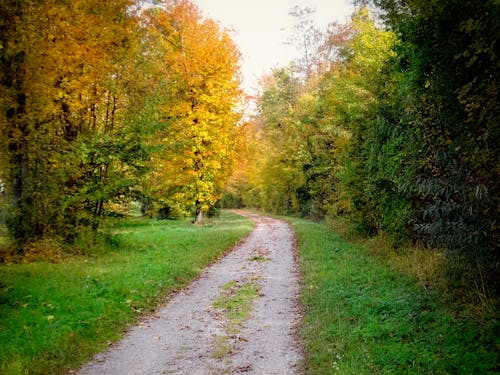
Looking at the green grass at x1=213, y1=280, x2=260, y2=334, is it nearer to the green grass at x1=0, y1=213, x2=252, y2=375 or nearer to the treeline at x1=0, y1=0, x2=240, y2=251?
the green grass at x1=0, y1=213, x2=252, y2=375

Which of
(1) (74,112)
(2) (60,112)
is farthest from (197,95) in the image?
(2) (60,112)

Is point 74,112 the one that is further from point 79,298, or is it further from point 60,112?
point 79,298

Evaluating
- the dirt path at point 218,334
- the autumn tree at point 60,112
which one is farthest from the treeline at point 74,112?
the dirt path at point 218,334

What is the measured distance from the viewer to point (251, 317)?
8.71 meters

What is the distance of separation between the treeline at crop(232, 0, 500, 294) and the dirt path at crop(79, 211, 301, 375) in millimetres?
3399

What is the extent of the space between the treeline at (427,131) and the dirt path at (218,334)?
340cm

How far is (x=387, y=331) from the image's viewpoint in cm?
698

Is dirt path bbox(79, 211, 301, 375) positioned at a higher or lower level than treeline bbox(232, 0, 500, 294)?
lower

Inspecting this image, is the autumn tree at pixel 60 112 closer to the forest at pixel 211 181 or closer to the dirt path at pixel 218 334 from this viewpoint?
the forest at pixel 211 181

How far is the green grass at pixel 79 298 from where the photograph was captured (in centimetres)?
670

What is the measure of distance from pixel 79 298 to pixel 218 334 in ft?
12.2

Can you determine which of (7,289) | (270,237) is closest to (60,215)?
(7,289)

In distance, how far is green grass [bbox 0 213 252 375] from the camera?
670cm

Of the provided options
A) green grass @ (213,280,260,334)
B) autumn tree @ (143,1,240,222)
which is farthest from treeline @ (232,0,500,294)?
autumn tree @ (143,1,240,222)
